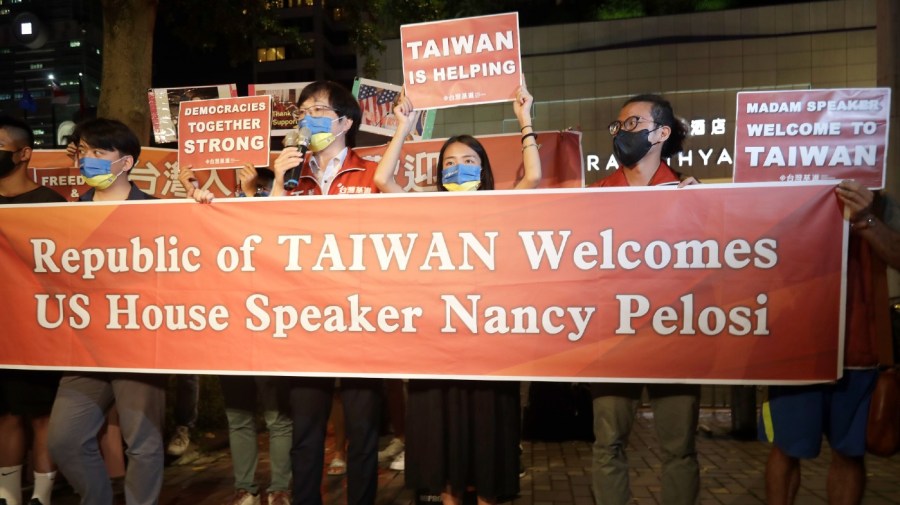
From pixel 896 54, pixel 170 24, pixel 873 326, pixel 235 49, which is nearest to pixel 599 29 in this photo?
pixel 896 54

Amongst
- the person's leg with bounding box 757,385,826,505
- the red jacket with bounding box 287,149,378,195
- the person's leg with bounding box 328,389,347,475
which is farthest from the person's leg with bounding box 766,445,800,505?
the person's leg with bounding box 328,389,347,475

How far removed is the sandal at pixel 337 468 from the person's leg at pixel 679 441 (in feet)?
8.15

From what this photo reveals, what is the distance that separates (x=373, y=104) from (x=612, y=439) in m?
3.90

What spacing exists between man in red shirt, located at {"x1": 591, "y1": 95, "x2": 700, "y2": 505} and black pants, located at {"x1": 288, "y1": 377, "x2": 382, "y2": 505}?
43.2 inches

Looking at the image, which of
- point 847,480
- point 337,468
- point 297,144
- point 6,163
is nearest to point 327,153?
point 297,144

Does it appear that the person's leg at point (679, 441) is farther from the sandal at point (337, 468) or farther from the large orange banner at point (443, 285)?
the sandal at point (337, 468)

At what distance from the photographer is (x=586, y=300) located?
2.74 m

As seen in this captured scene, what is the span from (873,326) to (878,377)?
0.25m

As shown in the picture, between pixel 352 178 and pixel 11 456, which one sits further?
pixel 11 456

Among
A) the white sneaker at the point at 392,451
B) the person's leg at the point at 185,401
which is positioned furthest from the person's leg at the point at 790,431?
the person's leg at the point at 185,401

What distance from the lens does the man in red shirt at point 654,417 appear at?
8.95 feet

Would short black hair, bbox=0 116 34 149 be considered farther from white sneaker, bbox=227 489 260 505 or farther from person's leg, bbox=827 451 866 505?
person's leg, bbox=827 451 866 505

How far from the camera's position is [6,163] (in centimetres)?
370

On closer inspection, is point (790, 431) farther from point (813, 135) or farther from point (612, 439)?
point (813, 135)
